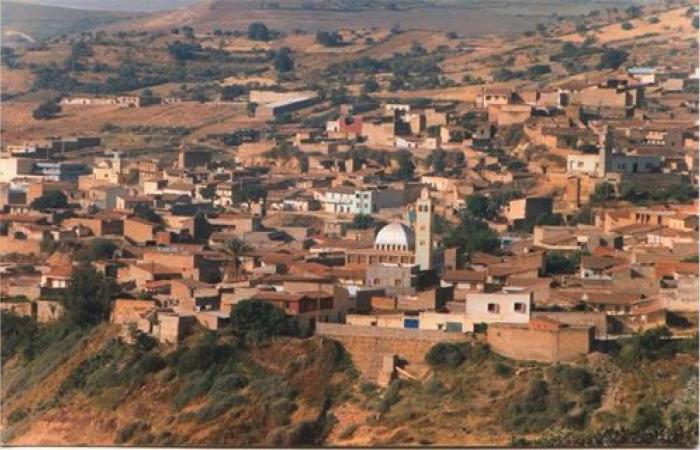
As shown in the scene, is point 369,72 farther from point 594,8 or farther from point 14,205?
point 14,205

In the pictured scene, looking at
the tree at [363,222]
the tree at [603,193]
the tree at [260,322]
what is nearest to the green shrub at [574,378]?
the tree at [260,322]

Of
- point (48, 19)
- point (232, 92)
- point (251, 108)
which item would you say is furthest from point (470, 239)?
point (48, 19)

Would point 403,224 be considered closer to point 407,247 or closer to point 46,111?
point 407,247

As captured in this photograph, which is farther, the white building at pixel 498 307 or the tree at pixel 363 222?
the tree at pixel 363 222

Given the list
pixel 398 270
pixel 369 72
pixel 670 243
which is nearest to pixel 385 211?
pixel 670 243

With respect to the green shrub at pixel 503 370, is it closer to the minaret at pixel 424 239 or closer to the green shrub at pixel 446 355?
the green shrub at pixel 446 355
